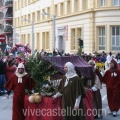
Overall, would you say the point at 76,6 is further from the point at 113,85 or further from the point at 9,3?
the point at 9,3

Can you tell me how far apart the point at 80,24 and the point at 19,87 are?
32.5m

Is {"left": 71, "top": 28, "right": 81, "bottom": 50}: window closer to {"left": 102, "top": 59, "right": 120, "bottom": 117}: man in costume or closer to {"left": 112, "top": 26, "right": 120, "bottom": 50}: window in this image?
{"left": 112, "top": 26, "right": 120, "bottom": 50}: window

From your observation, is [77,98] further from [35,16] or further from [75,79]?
[35,16]

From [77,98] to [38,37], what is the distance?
50156mm

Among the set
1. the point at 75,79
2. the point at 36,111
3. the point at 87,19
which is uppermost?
the point at 87,19

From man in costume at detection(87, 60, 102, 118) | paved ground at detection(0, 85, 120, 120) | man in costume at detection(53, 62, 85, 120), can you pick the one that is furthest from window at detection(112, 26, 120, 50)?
man in costume at detection(53, 62, 85, 120)

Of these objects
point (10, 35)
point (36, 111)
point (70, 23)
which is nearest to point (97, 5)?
point (70, 23)

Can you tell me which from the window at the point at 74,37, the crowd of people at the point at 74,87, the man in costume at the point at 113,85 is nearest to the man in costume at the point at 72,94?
the crowd of people at the point at 74,87

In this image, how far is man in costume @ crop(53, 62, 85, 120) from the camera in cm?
981

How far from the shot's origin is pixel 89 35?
1641 inches

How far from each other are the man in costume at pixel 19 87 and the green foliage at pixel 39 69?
321 millimetres

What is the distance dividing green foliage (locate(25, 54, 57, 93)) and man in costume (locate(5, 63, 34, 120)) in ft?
1.05

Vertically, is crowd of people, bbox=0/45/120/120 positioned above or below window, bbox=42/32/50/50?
below

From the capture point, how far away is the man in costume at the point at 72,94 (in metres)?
9.81
